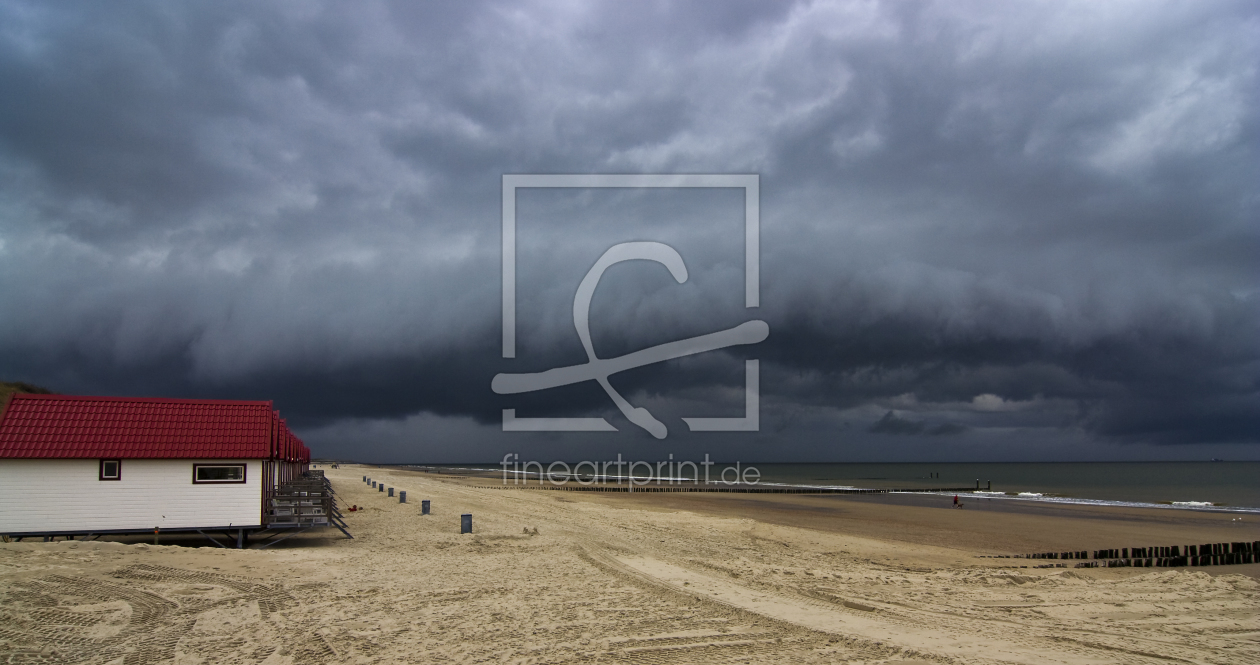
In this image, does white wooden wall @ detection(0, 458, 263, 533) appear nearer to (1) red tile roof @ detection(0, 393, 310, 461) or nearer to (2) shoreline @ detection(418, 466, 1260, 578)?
(1) red tile roof @ detection(0, 393, 310, 461)

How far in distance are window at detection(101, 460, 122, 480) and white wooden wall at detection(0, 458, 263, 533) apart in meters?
0.10

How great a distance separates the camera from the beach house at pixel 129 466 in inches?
677

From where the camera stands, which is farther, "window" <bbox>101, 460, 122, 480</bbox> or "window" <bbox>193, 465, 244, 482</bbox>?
"window" <bbox>193, 465, 244, 482</bbox>

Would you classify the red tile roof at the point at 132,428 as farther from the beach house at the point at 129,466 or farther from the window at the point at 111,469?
the window at the point at 111,469

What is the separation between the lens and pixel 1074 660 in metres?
10.1

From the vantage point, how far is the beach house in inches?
677

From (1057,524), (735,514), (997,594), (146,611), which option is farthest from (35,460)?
(1057,524)

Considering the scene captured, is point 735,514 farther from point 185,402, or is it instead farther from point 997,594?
point 185,402

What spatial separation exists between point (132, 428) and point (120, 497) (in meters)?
1.73

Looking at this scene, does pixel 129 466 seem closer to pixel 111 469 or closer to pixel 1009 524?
pixel 111 469

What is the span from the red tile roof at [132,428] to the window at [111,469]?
254 mm

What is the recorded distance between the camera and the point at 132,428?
59.9 feet

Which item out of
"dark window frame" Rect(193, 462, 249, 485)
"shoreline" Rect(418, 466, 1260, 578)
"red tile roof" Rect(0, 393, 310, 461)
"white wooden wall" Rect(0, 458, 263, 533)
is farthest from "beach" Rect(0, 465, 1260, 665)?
"shoreline" Rect(418, 466, 1260, 578)

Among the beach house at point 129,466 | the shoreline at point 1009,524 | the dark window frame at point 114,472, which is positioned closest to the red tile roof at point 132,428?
the beach house at point 129,466
